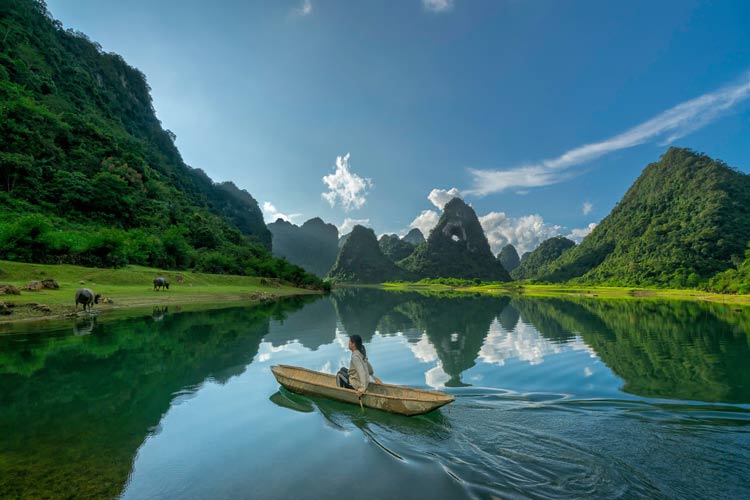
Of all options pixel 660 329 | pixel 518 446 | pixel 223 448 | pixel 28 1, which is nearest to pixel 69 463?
pixel 223 448

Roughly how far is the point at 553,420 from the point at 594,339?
1387 centimetres

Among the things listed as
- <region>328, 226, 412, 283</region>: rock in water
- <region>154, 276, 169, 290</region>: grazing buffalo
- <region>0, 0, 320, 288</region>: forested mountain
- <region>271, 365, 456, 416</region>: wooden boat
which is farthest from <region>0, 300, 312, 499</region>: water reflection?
<region>328, 226, 412, 283</region>: rock in water

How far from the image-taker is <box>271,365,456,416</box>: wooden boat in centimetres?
743

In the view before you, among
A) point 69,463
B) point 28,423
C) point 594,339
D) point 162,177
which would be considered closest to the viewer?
point 69,463

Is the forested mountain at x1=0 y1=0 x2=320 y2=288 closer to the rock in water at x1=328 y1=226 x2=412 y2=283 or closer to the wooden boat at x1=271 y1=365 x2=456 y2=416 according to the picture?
the wooden boat at x1=271 y1=365 x2=456 y2=416

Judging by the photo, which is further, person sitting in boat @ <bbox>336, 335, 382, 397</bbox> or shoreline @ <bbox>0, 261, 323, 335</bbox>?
shoreline @ <bbox>0, 261, 323, 335</bbox>

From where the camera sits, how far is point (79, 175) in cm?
5247

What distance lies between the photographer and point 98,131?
2805 inches

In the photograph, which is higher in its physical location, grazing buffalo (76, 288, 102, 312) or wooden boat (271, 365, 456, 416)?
grazing buffalo (76, 288, 102, 312)

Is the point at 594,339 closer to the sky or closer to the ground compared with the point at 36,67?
closer to the ground

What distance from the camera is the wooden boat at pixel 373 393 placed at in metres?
7.43

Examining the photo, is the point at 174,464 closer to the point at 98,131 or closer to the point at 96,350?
the point at 96,350

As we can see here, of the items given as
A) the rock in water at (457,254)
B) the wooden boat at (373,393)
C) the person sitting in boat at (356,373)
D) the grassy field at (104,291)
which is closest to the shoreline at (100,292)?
the grassy field at (104,291)

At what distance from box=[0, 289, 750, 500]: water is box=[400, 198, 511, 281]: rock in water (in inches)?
6481
